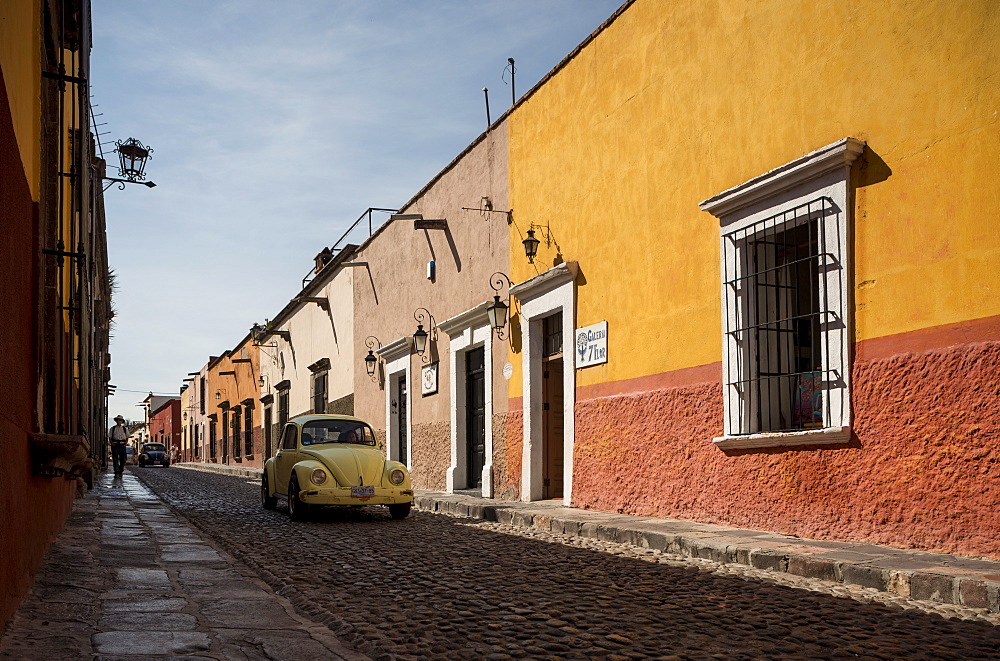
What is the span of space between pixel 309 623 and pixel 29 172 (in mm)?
3244

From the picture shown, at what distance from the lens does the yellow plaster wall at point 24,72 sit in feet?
15.0

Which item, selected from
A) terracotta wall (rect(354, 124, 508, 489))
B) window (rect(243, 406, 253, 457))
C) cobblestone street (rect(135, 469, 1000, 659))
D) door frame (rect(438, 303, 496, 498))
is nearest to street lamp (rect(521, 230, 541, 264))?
terracotta wall (rect(354, 124, 508, 489))

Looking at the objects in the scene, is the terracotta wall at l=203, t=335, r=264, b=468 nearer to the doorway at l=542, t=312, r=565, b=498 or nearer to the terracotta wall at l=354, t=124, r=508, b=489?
the terracotta wall at l=354, t=124, r=508, b=489

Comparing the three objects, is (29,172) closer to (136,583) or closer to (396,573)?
Answer: (136,583)

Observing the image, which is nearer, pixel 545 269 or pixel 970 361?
pixel 970 361

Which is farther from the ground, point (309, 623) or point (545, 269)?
point (545, 269)

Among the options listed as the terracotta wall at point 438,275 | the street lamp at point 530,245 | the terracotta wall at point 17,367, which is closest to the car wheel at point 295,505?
the terracotta wall at point 438,275

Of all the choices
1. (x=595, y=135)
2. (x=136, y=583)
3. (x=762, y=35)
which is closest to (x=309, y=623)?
(x=136, y=583)

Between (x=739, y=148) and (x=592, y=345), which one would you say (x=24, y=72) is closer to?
(x=739, y=148)

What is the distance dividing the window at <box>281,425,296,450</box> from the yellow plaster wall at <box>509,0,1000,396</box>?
3272 mm

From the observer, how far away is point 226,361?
4812cm

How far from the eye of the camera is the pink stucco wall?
676 centimetres

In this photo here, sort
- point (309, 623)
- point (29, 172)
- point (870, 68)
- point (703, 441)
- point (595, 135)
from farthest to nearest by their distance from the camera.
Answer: point (595, 135), point (703, 441), point (870, 68), point (29, 172), point (309, 623)

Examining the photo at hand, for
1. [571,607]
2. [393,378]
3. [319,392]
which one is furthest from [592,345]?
[319,392]
